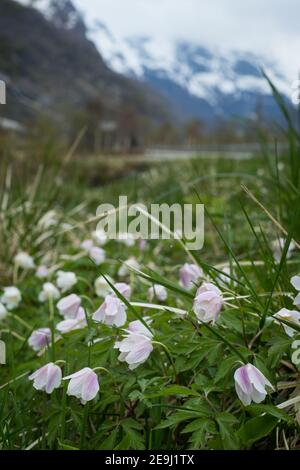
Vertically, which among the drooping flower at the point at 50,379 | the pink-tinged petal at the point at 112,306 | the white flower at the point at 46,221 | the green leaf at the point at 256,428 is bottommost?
the green leaf at the point at 256,428

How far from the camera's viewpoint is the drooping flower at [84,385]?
3.20 feet

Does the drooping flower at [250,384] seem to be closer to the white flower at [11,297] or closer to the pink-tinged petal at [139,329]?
the pink-tinged petal at [139,329]

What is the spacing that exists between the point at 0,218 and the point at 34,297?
706mm

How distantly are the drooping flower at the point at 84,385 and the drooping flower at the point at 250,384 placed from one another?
276 mm

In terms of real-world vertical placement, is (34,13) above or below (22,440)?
above

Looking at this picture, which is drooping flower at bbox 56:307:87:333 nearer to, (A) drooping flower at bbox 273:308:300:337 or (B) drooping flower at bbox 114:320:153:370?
(B) drooping flower at bbox 114:320:153:370

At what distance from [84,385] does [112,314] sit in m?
0.17

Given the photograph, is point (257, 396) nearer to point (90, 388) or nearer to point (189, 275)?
point (90, 388)

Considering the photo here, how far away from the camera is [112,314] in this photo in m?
1.09

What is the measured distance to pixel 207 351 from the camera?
3.45 feet

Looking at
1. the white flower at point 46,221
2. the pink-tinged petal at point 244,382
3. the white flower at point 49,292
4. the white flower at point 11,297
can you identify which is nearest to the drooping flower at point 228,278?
the pink-tinged petal at point 244,382

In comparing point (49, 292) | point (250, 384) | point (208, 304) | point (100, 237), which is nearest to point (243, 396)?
point (250, 384)
